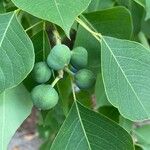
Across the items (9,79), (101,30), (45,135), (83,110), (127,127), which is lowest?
(45,135)

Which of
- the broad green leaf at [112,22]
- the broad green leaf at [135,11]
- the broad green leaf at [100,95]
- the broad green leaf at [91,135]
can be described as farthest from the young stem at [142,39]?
the broad green leaf at [91,135]

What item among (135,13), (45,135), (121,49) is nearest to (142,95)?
(121,49)

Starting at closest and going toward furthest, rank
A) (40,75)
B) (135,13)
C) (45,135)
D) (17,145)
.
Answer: (40,75), (135,13), (45,135), (17,145)

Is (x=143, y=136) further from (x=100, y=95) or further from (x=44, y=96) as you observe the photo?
(x=44, y=96)

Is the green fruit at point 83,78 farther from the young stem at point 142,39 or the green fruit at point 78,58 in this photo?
the young stem at point 142,39

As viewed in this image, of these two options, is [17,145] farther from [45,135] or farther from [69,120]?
[69,120]

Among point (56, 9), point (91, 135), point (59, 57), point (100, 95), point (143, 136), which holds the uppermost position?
point (56, 9)

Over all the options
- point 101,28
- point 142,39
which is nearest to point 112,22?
point 101,28
